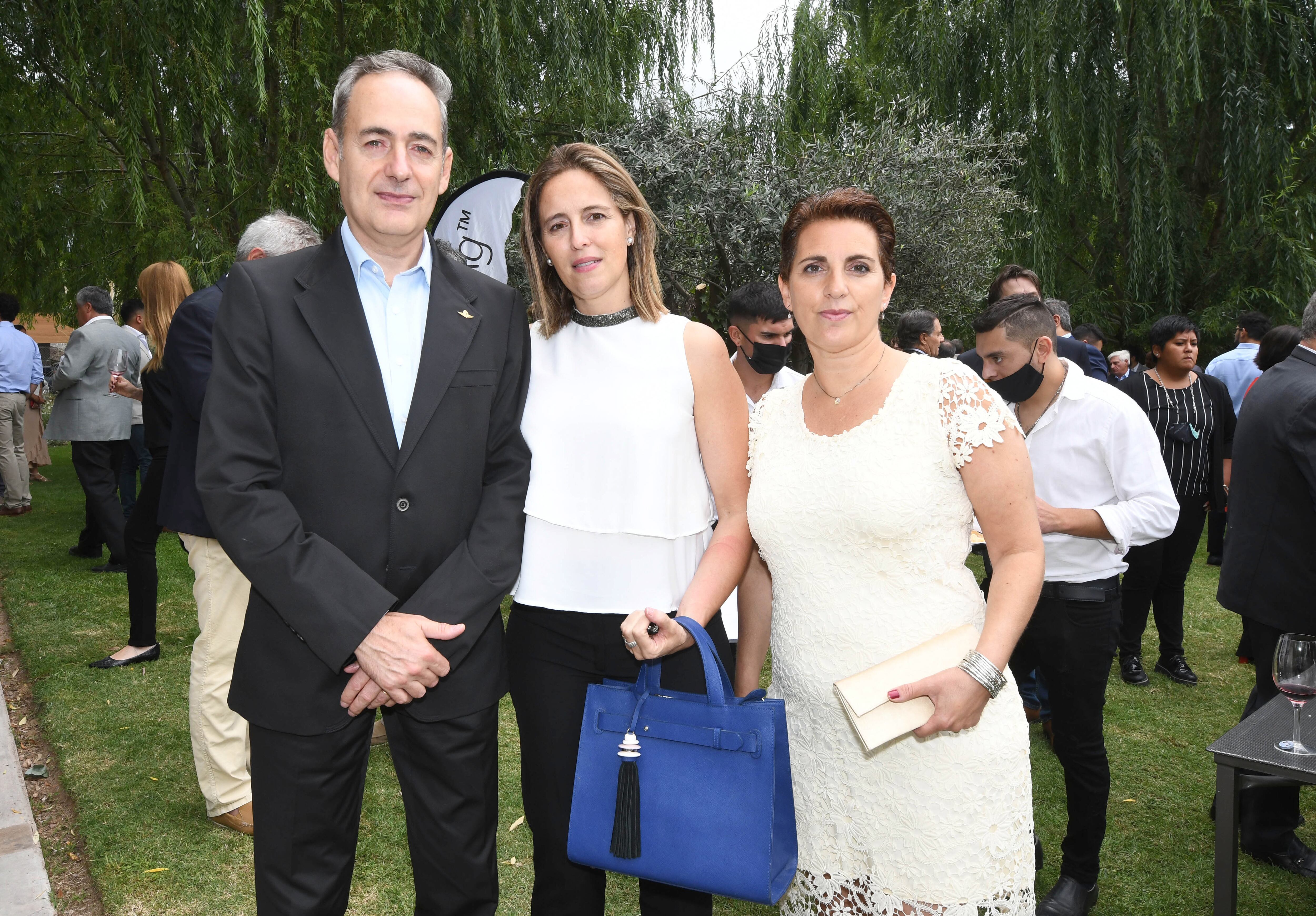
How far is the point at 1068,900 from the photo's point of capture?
330 cm

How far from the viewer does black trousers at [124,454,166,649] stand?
17.0ft

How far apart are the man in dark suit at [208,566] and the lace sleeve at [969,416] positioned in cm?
268

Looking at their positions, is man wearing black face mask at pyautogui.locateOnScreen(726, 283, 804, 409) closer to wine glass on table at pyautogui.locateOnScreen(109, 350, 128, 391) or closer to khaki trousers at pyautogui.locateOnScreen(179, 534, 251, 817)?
khaki trousers at pyautogui.locateOnScreen(179, 534, 251, 817)

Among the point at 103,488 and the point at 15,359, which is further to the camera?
the point at 15,359

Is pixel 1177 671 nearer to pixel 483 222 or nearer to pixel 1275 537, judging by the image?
pixel 1275 537

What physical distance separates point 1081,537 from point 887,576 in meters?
1.45

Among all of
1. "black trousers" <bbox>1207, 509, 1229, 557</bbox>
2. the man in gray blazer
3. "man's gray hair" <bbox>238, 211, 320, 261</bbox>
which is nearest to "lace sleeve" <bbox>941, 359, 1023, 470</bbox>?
"man's gray hair" <bbox>238, 211, 320, 261</bbox>

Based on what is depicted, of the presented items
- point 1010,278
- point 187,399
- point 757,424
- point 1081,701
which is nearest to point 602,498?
point 757,424

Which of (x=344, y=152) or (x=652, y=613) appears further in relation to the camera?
(x=344, y=152)

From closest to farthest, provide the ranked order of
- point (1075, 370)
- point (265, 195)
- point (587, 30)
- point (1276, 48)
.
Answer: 1. point (1075, 370)
2. point (265, 195)
3. point (587, 30)
4. point (1276, 48)

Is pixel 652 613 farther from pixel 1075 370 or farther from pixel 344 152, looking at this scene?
pixel 1075 370

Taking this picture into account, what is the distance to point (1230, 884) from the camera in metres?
2.59

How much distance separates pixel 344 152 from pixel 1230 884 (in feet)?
9.76

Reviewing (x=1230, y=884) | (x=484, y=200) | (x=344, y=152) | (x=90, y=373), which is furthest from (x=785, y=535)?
(x=90, y=373)
